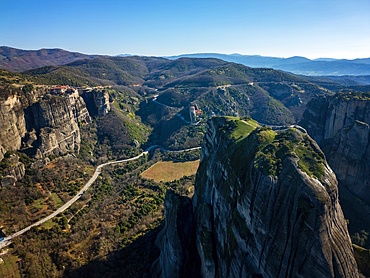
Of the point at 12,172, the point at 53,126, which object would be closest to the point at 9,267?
the point at 12,172

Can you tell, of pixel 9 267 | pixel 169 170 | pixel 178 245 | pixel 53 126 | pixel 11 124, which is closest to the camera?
pixel 178 245

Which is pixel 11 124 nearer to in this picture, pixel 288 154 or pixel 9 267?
pixel 9 267

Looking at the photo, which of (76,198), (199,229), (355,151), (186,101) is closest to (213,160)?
(199,229)

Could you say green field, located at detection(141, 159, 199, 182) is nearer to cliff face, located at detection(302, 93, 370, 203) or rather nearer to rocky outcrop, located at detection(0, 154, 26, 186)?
rocky outcrop, located at detection(0, 154, 26, 186)

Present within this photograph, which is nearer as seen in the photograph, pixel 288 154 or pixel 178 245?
pixel 288 154

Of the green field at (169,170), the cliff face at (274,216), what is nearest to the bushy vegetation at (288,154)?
the cliff face at (274,216)

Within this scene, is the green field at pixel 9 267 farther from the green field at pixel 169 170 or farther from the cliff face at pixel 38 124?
the green field at pixel 169 170
